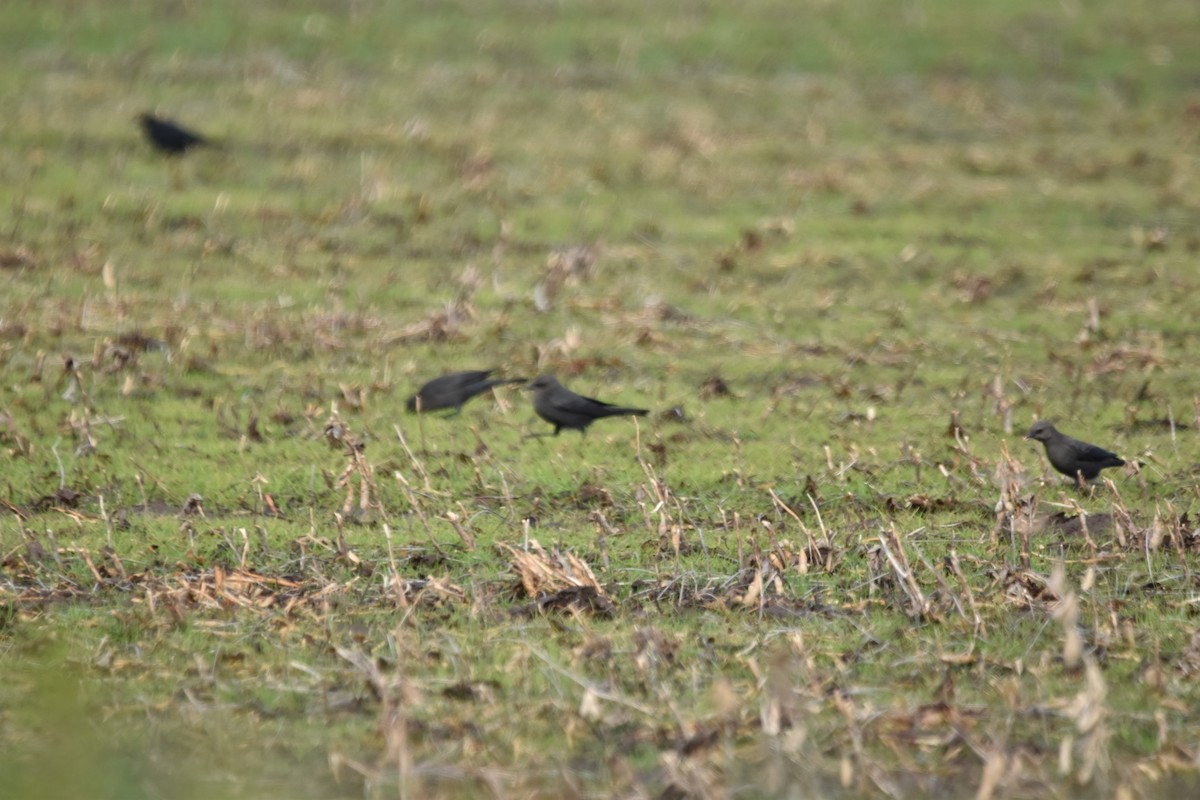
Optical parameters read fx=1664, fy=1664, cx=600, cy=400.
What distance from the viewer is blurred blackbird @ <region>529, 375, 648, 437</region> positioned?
10031 mm

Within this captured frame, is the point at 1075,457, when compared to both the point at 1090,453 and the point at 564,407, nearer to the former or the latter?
the point at 1090,453

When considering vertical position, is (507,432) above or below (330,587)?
below

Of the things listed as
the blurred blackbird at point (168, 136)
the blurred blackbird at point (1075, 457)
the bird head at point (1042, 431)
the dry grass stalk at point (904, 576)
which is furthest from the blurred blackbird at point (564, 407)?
the blurred blackbird at point (168, 136)

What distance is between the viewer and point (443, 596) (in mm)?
7340

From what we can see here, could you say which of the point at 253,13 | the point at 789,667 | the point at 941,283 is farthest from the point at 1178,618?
the point at 253,13

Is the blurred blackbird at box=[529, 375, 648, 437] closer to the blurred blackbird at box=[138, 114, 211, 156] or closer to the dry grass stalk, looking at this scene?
the dry grass stalk

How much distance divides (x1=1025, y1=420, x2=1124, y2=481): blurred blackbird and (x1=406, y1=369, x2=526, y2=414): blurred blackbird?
11.3 ft

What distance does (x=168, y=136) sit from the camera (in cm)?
1647

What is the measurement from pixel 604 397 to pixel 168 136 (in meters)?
7.28

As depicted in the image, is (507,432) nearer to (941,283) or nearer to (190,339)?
(190,339)

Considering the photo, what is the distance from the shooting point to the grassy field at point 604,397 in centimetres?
610

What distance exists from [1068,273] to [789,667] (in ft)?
28.6

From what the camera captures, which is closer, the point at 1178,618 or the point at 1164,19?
the point at 1178,618

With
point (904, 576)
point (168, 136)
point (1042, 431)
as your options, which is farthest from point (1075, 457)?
point (168, 136)
